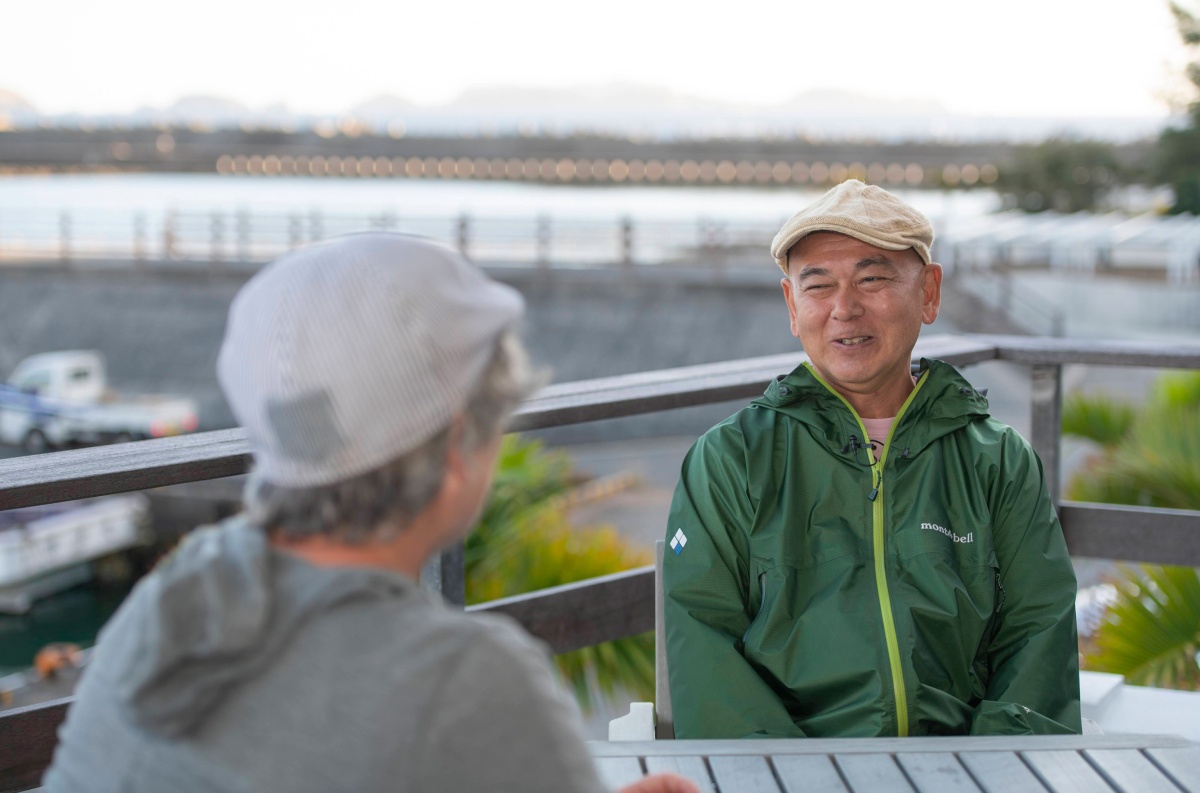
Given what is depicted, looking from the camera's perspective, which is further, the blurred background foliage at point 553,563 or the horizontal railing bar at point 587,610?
the blurred background foliage at point 553,563

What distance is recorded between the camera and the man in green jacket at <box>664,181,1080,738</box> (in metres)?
1.74

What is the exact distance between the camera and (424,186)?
3241 inches

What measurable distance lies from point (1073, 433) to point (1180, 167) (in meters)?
21.2

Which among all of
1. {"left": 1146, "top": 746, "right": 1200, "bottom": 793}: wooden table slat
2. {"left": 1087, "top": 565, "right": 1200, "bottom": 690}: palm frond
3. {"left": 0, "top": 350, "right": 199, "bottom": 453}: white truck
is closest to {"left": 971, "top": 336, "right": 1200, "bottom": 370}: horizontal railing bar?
{"left": 1087, "top": 565, "right": 1200, "bottom": 690}: palm frond

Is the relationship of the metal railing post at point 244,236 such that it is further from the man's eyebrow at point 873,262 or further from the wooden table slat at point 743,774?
the wooden table slat at point 743,774

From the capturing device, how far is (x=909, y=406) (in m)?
1.88

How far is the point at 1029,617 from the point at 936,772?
19.2 inches

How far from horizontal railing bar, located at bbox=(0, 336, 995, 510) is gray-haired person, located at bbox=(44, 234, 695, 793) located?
1004 mm

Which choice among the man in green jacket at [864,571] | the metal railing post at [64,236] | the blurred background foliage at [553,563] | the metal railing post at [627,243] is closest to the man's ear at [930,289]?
the man in green jacket at [864,571]

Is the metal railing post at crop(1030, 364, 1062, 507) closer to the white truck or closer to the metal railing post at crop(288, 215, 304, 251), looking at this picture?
the white truck

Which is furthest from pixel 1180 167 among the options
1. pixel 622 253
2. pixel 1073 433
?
pixel 1073 433

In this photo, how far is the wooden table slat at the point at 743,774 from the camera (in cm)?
138

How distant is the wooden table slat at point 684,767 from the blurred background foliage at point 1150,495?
270cm

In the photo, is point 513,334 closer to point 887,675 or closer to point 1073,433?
point 887,675
